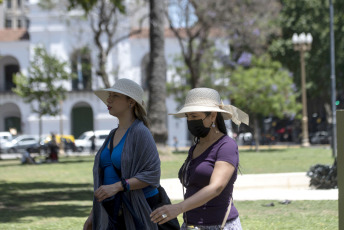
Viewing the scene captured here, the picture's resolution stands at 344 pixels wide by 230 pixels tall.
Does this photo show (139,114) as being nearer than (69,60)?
Yes

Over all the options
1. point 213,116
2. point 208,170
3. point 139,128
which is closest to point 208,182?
point 208,170

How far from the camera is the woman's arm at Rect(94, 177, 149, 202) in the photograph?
4801 mm

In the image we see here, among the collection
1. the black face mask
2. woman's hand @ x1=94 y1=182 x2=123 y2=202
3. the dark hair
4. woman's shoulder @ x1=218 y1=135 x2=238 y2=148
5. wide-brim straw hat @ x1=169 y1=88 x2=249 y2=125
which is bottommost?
woman's hand @ x1=94 y1=182 x2=123 y2=202

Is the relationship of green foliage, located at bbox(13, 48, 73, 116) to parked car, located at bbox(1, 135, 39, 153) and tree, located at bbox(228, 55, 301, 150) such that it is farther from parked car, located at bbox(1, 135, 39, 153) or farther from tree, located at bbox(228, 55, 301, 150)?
tree, located at bbox(228, 55, 301, 150)

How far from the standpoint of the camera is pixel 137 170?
496cm

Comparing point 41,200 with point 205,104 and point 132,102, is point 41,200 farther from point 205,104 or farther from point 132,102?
point 205,104

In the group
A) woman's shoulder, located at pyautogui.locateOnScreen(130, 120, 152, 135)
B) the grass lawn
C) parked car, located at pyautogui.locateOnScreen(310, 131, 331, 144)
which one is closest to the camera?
woman's shoulder, located at pyautogui.locateOnScreen(130, 120, 152, 135)

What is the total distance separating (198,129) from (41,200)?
10.2 metres

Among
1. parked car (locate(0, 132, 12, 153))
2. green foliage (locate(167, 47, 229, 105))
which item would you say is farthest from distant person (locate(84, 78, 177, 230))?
parked car (locate(0, 132, 12, 153))

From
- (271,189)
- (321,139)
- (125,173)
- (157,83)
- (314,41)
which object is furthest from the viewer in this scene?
(314,41)

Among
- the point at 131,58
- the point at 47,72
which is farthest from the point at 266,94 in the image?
the point at 131,58

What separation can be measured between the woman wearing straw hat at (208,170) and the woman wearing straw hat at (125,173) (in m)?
0.53

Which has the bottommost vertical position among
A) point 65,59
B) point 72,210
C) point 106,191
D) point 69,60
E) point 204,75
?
point 72,210

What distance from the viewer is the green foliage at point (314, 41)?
5116cm
